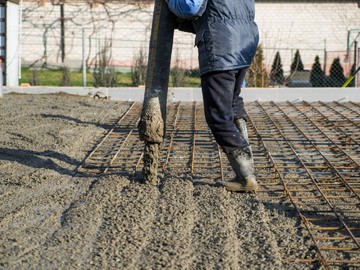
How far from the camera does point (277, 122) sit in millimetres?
8000

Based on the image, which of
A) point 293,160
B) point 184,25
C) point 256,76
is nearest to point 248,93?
point 256,76

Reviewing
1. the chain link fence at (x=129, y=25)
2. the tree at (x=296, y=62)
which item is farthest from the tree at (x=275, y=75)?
the chain link fence at (x=129, y=25)

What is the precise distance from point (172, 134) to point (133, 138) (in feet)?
1.49

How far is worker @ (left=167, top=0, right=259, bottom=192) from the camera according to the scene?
14.2ft

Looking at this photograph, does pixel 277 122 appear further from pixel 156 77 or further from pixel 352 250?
pixel 352 250

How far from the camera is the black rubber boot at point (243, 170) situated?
177 inches

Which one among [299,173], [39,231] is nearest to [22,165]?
[39,231]

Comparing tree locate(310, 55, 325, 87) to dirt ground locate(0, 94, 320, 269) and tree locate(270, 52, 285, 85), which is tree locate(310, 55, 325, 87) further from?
dirt ground locate(0, 94, 320, 269)

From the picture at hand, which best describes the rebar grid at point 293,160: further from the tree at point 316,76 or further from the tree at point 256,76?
the tree at point 316,76

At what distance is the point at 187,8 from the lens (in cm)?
422

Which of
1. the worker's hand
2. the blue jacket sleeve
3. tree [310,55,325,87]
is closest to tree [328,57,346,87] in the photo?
tree [310,55,325,87]

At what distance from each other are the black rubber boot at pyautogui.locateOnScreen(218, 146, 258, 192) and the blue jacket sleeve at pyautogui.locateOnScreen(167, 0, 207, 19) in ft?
3.21

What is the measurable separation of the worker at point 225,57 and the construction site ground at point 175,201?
270 mm

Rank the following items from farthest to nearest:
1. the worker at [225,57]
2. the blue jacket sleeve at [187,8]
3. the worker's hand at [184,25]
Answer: the worker's hand at [184,25], the worker at [225,57], the blue jacket sleeve at [187,8]
